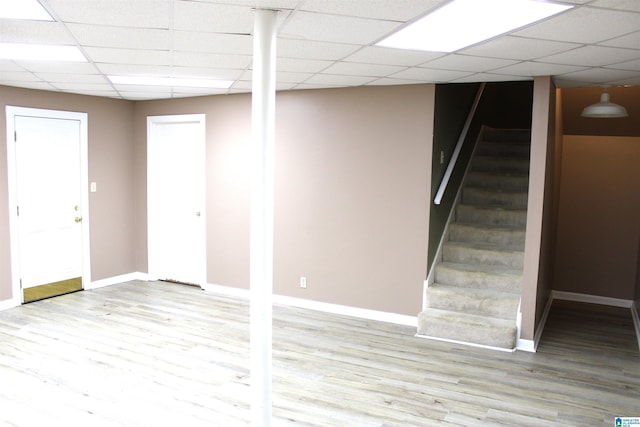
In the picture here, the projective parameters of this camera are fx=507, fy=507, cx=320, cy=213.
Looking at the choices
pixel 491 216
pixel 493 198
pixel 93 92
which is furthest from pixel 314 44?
pixel 93 92

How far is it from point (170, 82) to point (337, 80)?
5.44 ft

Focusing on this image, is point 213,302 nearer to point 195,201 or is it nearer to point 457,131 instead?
point 195,201

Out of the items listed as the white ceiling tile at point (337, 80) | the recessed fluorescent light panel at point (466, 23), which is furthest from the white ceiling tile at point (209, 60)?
the recessed fluorescent light panel at point (466, 23)

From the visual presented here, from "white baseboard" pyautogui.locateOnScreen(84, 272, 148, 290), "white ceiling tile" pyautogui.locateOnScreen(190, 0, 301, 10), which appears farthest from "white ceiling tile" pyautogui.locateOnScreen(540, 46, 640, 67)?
"white baseboard" pyautogui.locateOnScreen(84, 272, 148, 290)

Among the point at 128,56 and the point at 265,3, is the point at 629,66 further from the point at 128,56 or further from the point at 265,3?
the point at 128,56

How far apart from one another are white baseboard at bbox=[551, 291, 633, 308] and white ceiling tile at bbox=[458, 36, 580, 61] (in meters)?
4.10

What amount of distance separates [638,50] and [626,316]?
3.75 meters

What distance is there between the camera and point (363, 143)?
5211 mm

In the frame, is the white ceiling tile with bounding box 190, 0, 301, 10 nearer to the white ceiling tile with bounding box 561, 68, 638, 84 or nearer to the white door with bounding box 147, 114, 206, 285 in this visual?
the white ceiling tile with bounding box 561, 68, 638, 84

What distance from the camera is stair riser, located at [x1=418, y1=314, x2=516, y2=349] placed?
4449 millimetres

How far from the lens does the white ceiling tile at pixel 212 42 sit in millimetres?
3033

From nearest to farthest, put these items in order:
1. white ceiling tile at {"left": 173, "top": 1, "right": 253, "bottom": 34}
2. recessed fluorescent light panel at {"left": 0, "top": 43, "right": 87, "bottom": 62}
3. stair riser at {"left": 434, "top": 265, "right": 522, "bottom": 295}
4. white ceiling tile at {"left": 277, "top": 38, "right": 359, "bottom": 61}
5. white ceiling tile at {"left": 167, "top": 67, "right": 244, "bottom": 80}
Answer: white ceiling tile at {"left": 173, "top": 1, "right": 253, "bottom": 34} < white ceiling tile at {"left": 277, "top": 38, "right": 359, "bottom": 61} < recessed fluorescent light panel at {"left": 0, "top": 43, "right": 87, "bottom": 62} < white ceiling tile at {"left": 167, "top": 67, "right": 244, "bottom": 80} < stair riser at {"left": 434, "top": 265, "right": 522, "bottom": 295}

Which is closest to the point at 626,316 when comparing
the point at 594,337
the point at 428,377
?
the point at 594,337

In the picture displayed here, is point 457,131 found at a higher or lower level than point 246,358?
higher
